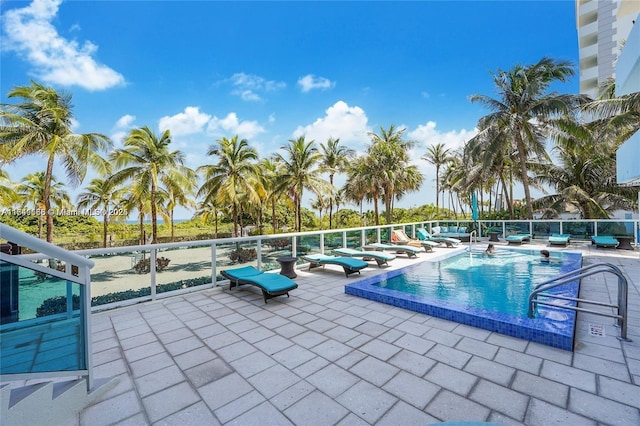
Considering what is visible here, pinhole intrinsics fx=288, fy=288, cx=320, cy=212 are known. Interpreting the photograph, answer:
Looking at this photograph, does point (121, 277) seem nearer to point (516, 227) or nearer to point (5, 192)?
point (516, 227)

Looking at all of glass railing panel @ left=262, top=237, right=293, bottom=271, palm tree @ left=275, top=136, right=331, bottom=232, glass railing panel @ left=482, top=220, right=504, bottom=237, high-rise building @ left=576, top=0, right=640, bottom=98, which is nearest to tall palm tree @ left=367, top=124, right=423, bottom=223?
palm tree @ left=275, top=136, right=331, bottom=232

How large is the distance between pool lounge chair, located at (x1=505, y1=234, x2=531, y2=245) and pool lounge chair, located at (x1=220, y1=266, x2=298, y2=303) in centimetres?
1248

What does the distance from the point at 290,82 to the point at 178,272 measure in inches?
689

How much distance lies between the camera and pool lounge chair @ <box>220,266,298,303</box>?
17.5ft

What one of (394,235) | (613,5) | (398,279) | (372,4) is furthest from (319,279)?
(613,5)

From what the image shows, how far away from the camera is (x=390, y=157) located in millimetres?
22922

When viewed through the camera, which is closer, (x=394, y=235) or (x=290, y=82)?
(x=394, y=235)

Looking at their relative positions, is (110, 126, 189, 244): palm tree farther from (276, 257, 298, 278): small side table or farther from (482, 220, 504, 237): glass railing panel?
(482, 220, 504, 237): glass railing panel

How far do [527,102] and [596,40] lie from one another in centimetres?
3280

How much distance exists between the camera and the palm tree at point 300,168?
21.0m

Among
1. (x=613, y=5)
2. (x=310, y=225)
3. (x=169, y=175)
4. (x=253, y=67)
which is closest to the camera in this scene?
(x=169, y=175)

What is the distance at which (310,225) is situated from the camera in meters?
38.8

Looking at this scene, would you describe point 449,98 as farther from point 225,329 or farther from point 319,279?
point 225,329

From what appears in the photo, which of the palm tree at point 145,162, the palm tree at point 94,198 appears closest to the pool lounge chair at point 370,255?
the palm tree at point 145,162
